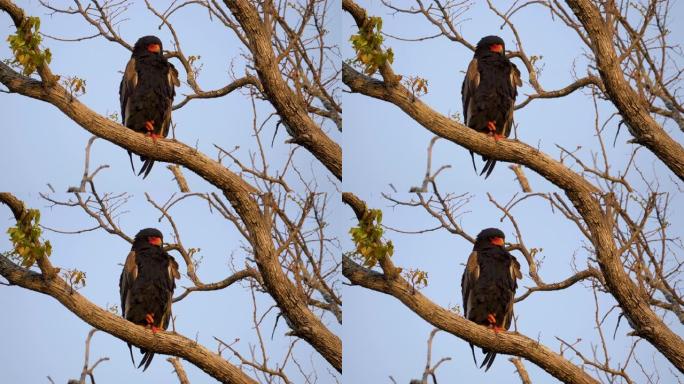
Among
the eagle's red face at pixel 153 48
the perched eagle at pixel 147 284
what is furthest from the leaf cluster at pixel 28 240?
the eagle's red face at pixel 153 48

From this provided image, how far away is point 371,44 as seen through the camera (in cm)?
355

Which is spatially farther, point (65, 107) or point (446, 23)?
point (446, 23)

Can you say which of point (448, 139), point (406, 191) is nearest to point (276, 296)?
point (406, 191)

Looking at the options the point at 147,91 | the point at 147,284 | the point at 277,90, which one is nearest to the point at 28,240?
the point at 147,284

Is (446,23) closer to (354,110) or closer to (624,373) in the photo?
(354,110)

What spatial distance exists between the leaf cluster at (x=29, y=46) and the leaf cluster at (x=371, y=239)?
1159 mm

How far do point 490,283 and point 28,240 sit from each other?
152cm

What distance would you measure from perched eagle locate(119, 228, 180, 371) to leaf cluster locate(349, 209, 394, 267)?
63 cm

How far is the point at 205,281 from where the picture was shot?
137 inches

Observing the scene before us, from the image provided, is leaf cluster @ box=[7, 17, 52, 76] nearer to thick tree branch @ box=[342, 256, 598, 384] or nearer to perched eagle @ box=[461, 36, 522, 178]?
thick tree branch @ box=[342, 256, 598, 384]

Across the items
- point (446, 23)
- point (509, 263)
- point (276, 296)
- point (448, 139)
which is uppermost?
point (446, 23)

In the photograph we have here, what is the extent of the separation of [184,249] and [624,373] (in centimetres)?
154

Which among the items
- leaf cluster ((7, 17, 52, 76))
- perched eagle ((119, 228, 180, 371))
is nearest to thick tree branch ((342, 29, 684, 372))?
perched eagle ((119, 228, 180, 371))

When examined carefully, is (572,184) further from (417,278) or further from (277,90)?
(277,90)
